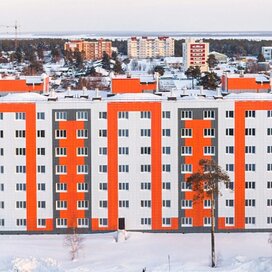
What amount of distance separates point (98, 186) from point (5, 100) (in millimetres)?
5237

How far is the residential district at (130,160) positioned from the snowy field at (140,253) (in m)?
0.79

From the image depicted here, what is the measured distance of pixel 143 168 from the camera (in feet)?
99.9

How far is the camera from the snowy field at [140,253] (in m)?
24.2

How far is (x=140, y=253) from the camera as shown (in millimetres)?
27703

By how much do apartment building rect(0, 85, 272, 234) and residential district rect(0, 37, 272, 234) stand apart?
1.6 inches

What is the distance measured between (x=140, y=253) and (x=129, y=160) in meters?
4.39

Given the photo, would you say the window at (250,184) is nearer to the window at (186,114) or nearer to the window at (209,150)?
the window at (209,150)

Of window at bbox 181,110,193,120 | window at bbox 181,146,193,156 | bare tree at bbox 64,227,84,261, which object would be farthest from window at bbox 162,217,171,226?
window at bbox 181,110,193,120

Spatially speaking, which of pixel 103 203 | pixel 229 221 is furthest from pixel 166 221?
pixel 103 203

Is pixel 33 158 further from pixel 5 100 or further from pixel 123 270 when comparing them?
pixel 123 270

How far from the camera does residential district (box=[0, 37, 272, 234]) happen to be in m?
30.2

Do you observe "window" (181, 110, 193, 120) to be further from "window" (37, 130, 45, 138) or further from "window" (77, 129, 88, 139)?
"window" (37, 130, 45, 138)

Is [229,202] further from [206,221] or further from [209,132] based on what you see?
[209,132]

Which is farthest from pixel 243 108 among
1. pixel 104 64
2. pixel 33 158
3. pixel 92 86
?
pixel 104 64
